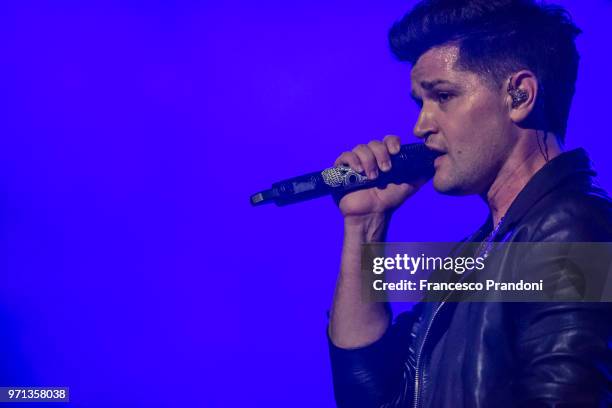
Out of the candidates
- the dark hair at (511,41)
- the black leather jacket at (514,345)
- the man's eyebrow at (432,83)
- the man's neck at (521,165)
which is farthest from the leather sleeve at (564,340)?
the man's eyebrow at (432,83)

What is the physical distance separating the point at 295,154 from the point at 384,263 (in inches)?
13.3

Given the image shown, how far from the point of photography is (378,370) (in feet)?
5.00

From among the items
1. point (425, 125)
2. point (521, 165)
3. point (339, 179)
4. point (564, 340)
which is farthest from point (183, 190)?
point (564, 340)

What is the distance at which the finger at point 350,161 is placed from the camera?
4.90 ft

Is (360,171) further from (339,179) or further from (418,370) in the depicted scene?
(418,370)

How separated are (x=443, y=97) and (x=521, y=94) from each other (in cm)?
16

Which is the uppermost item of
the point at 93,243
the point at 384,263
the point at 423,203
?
the point at 93,243

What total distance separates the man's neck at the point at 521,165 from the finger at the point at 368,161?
10.2 inches

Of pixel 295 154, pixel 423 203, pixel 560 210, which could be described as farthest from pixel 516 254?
pixel 295 154

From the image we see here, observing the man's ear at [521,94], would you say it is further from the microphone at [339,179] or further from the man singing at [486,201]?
the microphone at [339,179]

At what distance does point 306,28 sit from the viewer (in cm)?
175

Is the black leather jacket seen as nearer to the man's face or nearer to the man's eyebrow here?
the man's face

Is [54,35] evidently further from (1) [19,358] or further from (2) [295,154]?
(1) [19,358]

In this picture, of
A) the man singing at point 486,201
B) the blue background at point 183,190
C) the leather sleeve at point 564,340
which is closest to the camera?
the leather sleeve at point 564,340
